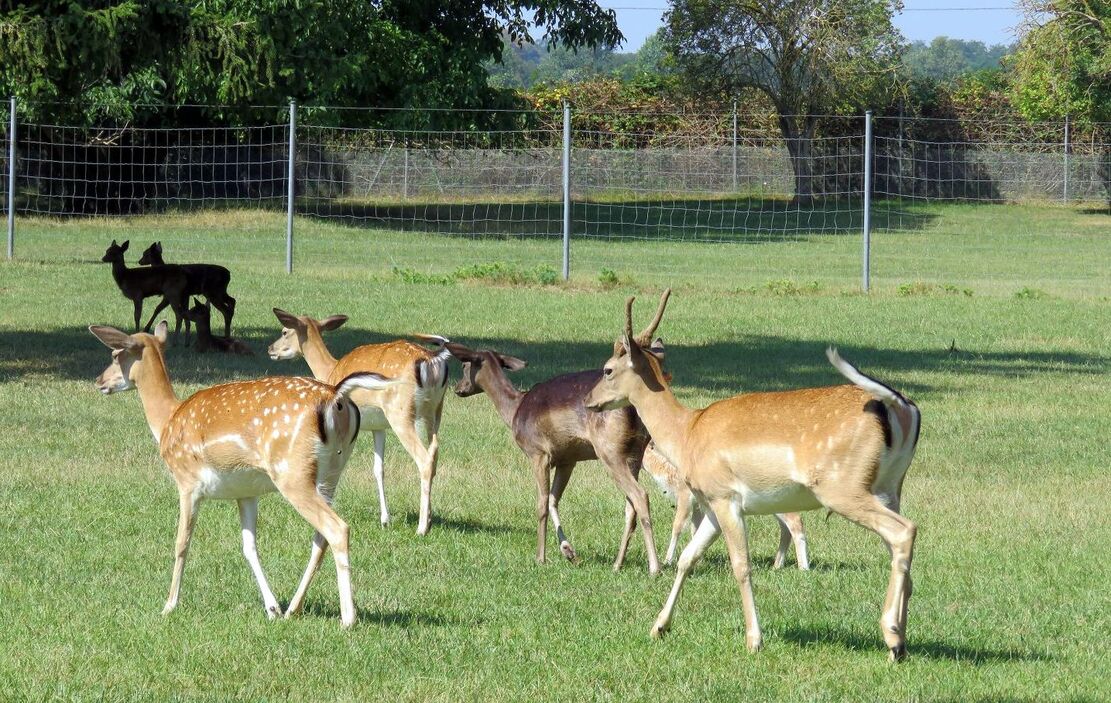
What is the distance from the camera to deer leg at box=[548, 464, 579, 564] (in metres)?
8.44

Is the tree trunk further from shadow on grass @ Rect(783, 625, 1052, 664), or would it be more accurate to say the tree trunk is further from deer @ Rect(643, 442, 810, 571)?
shadow on grass @ Rect(783, 625, 1052, 664)

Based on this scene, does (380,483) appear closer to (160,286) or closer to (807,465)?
(807,465)

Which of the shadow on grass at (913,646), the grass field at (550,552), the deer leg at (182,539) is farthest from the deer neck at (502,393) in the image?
the shadow on grass at (913,646)

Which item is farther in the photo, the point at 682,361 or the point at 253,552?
the point at 682,361

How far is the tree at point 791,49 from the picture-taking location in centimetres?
4478

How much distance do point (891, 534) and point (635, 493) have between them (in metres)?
2.39

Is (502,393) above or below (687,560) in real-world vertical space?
above

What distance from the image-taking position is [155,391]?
752cm

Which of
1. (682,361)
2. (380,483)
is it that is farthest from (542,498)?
(682,361)

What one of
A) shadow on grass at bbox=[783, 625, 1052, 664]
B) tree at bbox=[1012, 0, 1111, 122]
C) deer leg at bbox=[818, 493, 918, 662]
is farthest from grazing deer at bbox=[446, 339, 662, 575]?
tree at bbox=[1012, 0, 1111, 122]

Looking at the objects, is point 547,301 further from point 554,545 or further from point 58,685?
point 58,685

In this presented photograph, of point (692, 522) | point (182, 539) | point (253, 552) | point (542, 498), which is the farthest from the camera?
point (542, 498)

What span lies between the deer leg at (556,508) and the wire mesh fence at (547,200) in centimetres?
1511

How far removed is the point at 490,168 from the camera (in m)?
36.6
